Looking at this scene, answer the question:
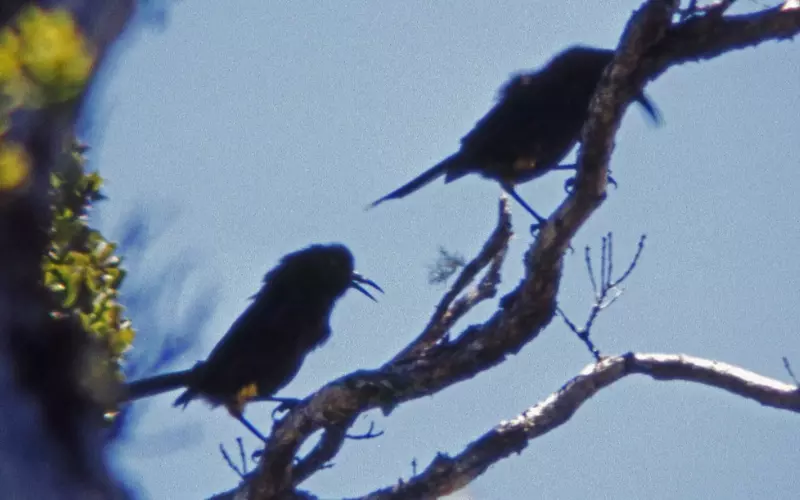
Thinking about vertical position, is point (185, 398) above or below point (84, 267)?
above

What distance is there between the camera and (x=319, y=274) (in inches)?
241

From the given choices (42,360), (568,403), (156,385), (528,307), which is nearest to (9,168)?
(42,360)

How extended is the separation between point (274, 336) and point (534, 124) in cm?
208

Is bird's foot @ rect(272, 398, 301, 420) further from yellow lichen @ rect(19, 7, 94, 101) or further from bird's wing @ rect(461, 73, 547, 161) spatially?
yellow lichen @ rect(19, 7, 94, 101)

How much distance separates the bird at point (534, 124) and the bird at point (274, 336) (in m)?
0.80

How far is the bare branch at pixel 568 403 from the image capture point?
3.83m

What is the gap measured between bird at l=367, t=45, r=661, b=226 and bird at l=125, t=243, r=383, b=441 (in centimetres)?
80

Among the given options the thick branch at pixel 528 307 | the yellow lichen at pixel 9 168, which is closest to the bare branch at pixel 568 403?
the thick branch at pixel 528 307

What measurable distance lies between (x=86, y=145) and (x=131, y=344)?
27.8 inches

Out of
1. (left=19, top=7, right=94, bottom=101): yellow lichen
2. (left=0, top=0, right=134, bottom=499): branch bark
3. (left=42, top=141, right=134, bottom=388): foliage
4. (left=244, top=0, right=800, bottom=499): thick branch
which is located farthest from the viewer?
(left=244, top=0, right=800, bottom=499): thick branch

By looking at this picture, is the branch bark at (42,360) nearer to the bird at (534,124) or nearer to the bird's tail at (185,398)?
the bird's tail at (185,398)

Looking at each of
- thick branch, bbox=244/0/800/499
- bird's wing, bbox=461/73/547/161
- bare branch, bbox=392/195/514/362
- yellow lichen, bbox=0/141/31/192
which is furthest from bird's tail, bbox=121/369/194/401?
bird's wing, bbox=461/73/547/161

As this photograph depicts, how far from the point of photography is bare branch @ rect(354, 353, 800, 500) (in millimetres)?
3830

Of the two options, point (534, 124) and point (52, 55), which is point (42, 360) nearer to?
point (52, 55)
